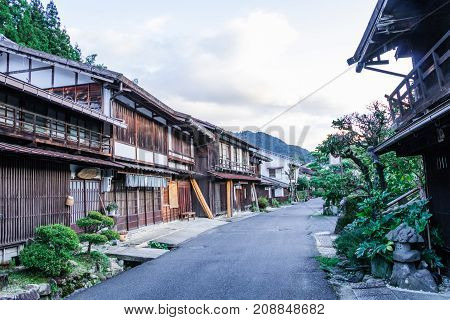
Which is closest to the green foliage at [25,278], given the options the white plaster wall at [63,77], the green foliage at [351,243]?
the green foliage at [351,243]

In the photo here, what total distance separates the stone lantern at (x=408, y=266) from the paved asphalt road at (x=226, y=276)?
4.52 feet

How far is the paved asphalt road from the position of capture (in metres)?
7.11

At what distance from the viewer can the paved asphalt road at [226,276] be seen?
7.11 metres

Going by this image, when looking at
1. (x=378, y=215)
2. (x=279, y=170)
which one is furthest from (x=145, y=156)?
(x=279, y=170)

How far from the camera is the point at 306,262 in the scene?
10133 millimetres

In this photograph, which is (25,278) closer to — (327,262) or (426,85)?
(327,262)

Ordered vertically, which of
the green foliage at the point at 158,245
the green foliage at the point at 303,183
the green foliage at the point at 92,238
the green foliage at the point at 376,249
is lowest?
the green foliage at the point at 158,245

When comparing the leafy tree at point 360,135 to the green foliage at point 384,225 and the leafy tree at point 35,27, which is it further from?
the leafy tree at point 35,27

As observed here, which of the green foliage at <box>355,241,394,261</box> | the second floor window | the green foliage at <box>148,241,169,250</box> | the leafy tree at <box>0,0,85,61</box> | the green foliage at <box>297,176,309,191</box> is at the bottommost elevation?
the green foliage at <box>148,241,169,250</box>

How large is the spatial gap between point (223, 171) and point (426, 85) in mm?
22150

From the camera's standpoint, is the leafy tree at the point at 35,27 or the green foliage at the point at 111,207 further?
the leafy tree at the point at 35,27

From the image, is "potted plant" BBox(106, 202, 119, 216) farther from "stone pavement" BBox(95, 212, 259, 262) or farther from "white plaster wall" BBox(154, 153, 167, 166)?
"white plaster wall" BBox(154, 153, 167, 166)

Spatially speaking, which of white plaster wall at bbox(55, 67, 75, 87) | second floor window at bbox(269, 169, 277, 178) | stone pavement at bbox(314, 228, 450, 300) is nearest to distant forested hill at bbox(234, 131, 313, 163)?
second floor window at bbox(269, 169, 277, 178)

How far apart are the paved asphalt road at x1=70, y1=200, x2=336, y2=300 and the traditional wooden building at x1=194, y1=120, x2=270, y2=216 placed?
13.1m
